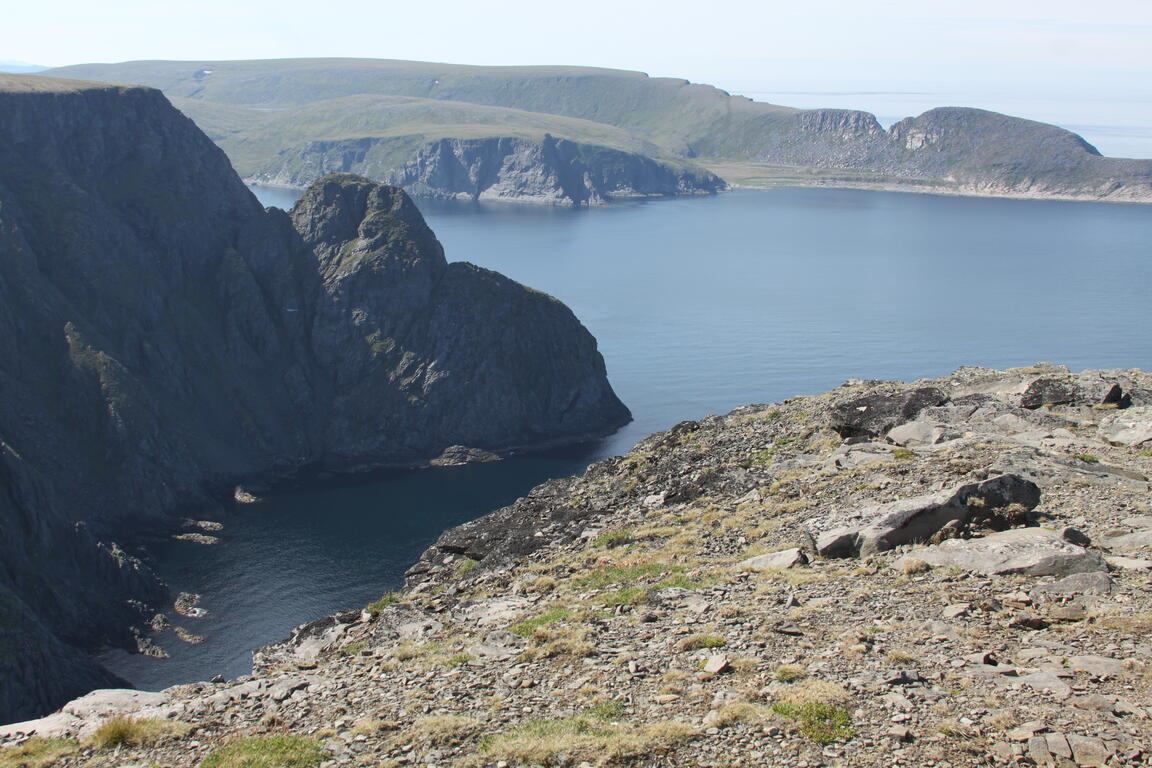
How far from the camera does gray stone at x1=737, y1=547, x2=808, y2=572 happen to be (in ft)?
102

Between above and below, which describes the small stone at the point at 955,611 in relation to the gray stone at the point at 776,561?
above

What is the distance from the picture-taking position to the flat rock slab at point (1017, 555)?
85.8 feet

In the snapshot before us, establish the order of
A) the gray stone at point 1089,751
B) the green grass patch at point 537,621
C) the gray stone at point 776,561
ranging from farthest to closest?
the gray stone at point 776,561
the green grass patch at point 537,621
the gray stone at point 1089,751

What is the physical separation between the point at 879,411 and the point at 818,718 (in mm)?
29595

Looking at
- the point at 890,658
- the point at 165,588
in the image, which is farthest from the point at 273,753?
Result: the point at 165,588

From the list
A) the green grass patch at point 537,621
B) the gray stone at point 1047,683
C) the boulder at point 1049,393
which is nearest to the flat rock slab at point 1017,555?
the gray stone at point 1047,683

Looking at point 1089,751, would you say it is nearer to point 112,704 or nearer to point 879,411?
point 112,704

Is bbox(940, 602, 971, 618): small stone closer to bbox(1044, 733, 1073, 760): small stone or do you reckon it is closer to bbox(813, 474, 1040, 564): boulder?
bbox(813, 474, 1040, 564): boulder

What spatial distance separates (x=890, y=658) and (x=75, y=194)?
15914 cm

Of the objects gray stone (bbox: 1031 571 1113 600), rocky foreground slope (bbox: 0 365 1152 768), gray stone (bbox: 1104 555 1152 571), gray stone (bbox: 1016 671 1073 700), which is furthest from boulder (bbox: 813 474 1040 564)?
gray stone (bbox: 1016 671 1073 700)

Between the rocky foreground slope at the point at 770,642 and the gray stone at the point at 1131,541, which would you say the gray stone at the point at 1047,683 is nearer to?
the rocky foreground slope at the point at 770,642

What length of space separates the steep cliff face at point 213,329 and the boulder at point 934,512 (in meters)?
102

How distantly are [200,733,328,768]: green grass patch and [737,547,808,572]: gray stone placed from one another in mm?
14797

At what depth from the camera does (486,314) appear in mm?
173750
